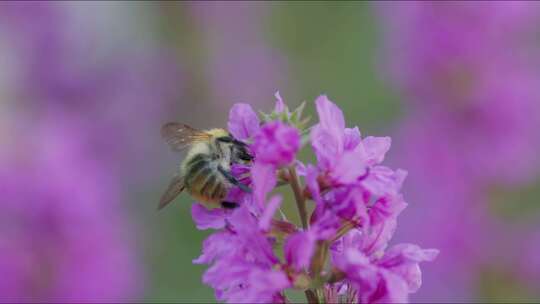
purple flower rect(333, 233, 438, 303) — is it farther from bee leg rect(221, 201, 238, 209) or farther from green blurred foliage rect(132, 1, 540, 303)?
green blurred foliage rect(132, 1, 540, 303)

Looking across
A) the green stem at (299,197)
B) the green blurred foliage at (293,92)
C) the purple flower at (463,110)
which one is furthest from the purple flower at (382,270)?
the purple flower at (463,110)

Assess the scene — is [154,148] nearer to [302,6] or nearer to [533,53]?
[302,6]

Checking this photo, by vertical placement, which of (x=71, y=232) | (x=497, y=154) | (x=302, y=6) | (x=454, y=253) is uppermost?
(x=302, y=6)

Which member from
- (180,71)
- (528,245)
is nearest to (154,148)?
(180,71)

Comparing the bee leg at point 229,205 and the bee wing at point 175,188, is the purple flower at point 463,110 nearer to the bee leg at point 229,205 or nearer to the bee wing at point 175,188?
the bee wing at point 175,188

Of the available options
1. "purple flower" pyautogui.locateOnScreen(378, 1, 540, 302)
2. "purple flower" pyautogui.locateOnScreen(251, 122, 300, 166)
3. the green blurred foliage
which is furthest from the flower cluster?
"purple flower" pyautogui.locateOnScreen(378, 1, 540, 302)

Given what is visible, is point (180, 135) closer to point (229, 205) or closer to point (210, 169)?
point (210, 169)
